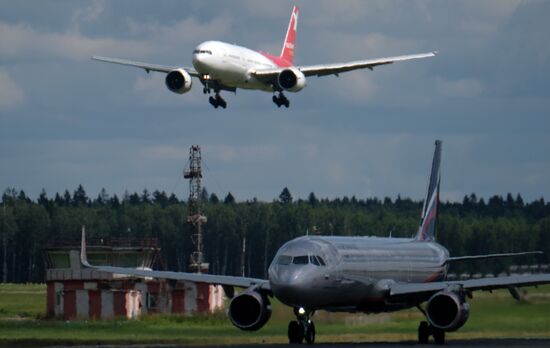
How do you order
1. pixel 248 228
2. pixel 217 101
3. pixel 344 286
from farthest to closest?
pixel 248 228 → pixel 217 101 → pixel 344 286

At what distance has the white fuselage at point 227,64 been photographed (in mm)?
81250

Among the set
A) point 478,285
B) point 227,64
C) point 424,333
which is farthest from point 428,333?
point 227,64

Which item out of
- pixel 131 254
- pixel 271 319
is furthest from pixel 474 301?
pixel 131 254

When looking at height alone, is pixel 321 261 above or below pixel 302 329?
above

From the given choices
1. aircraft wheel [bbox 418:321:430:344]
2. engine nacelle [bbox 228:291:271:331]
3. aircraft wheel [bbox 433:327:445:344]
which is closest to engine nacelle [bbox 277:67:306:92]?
aircraft wheel [bbox 418:321:430:344]

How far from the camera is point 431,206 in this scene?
5959 cm

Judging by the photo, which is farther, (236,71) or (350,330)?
(236,71)

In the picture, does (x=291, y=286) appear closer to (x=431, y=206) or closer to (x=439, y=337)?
(x=439, y=337)

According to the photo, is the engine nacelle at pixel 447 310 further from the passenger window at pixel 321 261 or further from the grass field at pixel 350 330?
the grass field at pixel 350 330

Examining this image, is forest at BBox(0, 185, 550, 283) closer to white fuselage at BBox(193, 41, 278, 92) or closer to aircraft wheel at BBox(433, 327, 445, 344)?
white fuselage at BBox(193, 41, 278, 92)

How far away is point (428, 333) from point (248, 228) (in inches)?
3559

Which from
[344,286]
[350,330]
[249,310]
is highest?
[344,286]

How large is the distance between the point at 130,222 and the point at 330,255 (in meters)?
111

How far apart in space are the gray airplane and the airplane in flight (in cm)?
2904
